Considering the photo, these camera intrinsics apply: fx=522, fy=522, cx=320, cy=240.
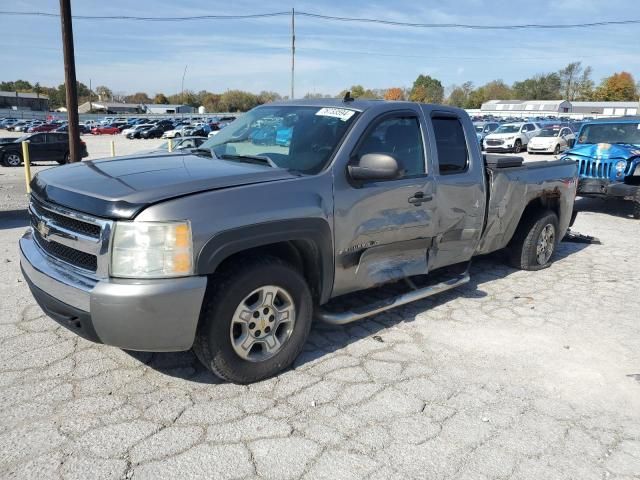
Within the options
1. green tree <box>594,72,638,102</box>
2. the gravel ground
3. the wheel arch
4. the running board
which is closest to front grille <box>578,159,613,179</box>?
the gravel ground

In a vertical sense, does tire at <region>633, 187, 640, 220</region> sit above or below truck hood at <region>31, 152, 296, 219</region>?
below

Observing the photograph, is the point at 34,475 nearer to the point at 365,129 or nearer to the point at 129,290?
the point at 129,290

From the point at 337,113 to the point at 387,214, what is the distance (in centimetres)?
88

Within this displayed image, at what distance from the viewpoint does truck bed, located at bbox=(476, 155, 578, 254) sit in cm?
518

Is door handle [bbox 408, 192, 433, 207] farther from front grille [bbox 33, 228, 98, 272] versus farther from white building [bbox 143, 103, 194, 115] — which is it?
white building [bbox 143, 103, 194, 115]

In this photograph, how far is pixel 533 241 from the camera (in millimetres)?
5996

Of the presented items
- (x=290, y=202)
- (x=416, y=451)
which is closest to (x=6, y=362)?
(x=290, y=202)

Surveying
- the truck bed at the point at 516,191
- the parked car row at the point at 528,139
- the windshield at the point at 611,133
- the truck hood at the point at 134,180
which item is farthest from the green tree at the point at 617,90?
the truck hood at the point at 134,180

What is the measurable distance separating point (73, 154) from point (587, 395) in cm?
1175

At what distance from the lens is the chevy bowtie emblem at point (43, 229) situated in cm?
326

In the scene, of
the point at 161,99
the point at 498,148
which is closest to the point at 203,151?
the point at 498,148

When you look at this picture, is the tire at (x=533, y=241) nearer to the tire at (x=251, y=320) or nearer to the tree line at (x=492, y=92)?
the tire at (x=251, y=320)

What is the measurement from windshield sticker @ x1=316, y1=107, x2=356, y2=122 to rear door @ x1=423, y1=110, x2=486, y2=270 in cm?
85

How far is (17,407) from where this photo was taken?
303cm
